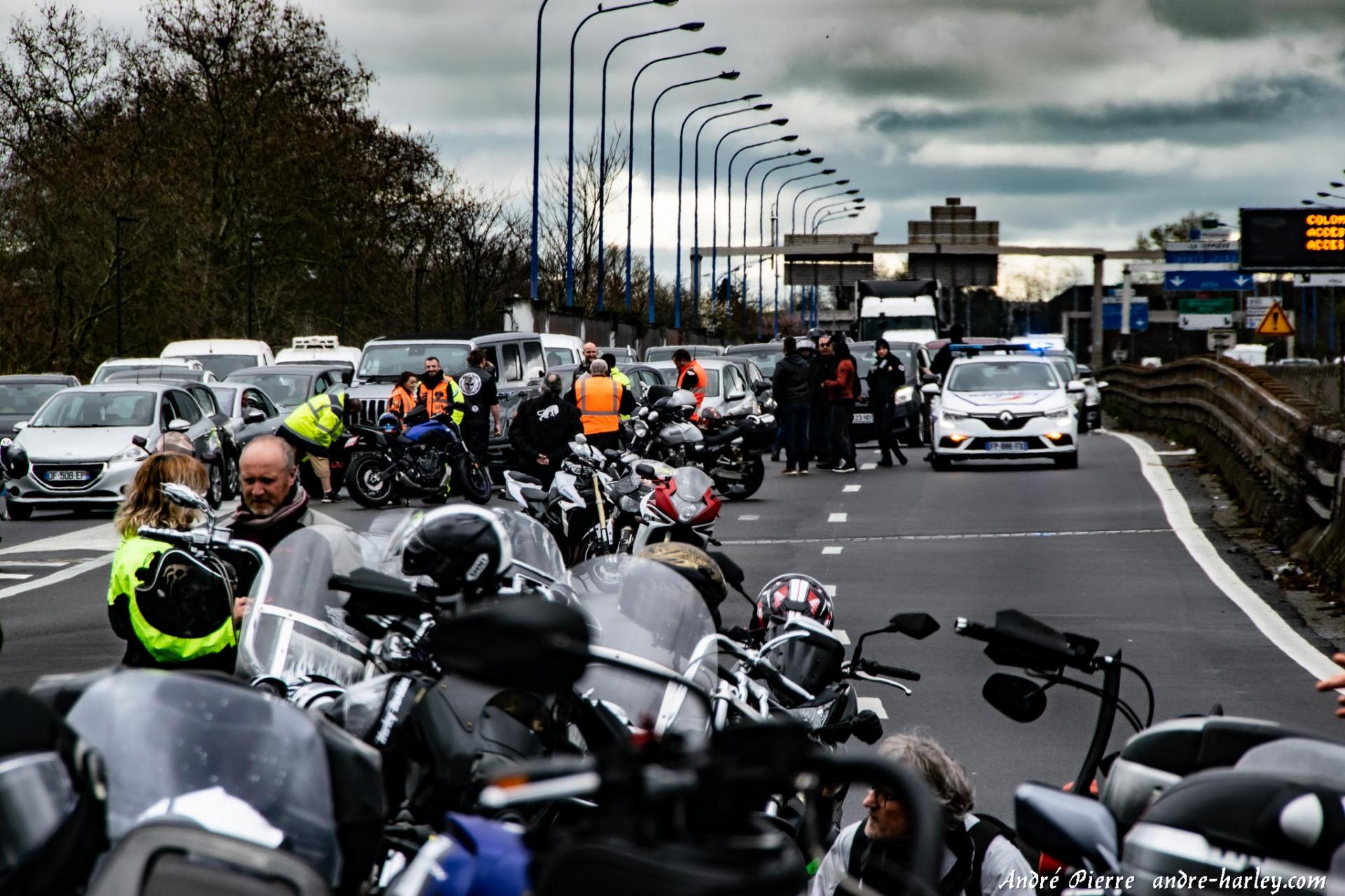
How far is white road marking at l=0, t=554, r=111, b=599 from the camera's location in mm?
16312

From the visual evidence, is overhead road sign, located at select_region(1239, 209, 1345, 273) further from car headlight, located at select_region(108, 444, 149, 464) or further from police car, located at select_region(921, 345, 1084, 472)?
car headlight, located at select_region(108, 444, 149, 464)

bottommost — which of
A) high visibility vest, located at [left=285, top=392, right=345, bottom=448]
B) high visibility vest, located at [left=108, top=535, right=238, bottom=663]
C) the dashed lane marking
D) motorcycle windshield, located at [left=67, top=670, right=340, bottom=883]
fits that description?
the dashed lane marking

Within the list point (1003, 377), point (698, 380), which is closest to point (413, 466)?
point (698, 380)

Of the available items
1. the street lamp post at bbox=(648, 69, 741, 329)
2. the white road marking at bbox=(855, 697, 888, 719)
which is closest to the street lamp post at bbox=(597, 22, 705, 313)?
the street lamp post at bbox=(648, 69, 741, 329)

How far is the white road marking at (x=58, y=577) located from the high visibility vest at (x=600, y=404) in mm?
5423

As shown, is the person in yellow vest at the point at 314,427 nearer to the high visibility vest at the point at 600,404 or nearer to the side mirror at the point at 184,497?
the high visibility vest at the point at 600,404

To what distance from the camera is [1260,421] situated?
73.0 ft

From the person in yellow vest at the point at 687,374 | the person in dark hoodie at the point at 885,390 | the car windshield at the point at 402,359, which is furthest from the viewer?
the person in dark hoodie at the point at 885,390

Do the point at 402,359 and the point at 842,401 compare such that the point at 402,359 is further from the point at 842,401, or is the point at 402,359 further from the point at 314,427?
the point at 314,427

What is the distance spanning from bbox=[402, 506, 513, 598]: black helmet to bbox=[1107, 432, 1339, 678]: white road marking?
7.71 metres

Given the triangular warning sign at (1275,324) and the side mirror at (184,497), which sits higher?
the side mirror at (184,497)

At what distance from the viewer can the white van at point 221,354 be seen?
3950cm

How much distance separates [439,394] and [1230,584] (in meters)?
11.6

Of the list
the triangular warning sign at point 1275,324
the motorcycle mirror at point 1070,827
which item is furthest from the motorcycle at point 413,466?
the triangular warning sign at point 1275,324
